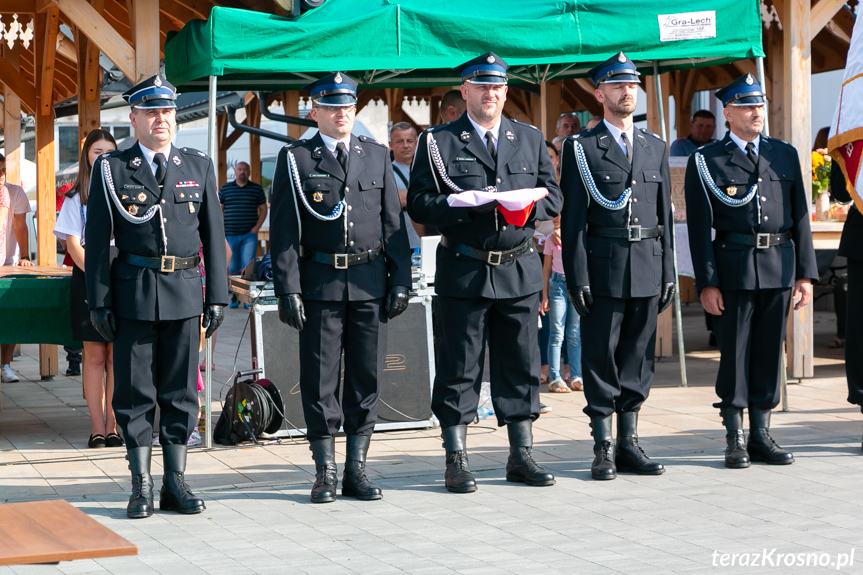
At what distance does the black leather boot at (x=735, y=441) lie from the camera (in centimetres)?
548

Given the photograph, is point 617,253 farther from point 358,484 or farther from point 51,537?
point 51,537

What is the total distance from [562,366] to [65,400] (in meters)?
3.81

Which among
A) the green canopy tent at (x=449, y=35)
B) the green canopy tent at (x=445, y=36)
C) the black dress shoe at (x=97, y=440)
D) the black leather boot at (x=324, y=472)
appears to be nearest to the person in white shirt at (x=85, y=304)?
the black dress shoe at (x=97, y=440)

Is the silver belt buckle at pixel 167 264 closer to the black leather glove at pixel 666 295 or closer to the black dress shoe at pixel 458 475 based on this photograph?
the black dress shoe at pixel 458 475

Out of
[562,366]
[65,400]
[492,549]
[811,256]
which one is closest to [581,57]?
[811,256]

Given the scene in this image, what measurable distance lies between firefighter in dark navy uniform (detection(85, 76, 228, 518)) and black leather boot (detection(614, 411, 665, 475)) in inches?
78.5

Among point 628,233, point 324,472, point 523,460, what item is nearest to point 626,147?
point 628,233

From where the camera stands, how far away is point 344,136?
5.14 m

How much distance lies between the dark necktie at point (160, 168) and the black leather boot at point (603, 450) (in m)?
2.25

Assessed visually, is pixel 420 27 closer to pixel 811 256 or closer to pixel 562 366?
pixel 811 256

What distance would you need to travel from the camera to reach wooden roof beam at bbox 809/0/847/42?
8185 millimetres

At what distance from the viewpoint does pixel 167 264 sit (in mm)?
4812

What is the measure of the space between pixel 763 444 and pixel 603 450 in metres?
0.85

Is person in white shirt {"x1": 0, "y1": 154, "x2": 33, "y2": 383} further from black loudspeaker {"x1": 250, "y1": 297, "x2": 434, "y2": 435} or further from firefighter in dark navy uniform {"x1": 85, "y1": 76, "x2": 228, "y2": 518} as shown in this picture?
firefighter in dark navy uniform {"x1": 85, "y1": 76, "x2": 228, "y2": 518}
